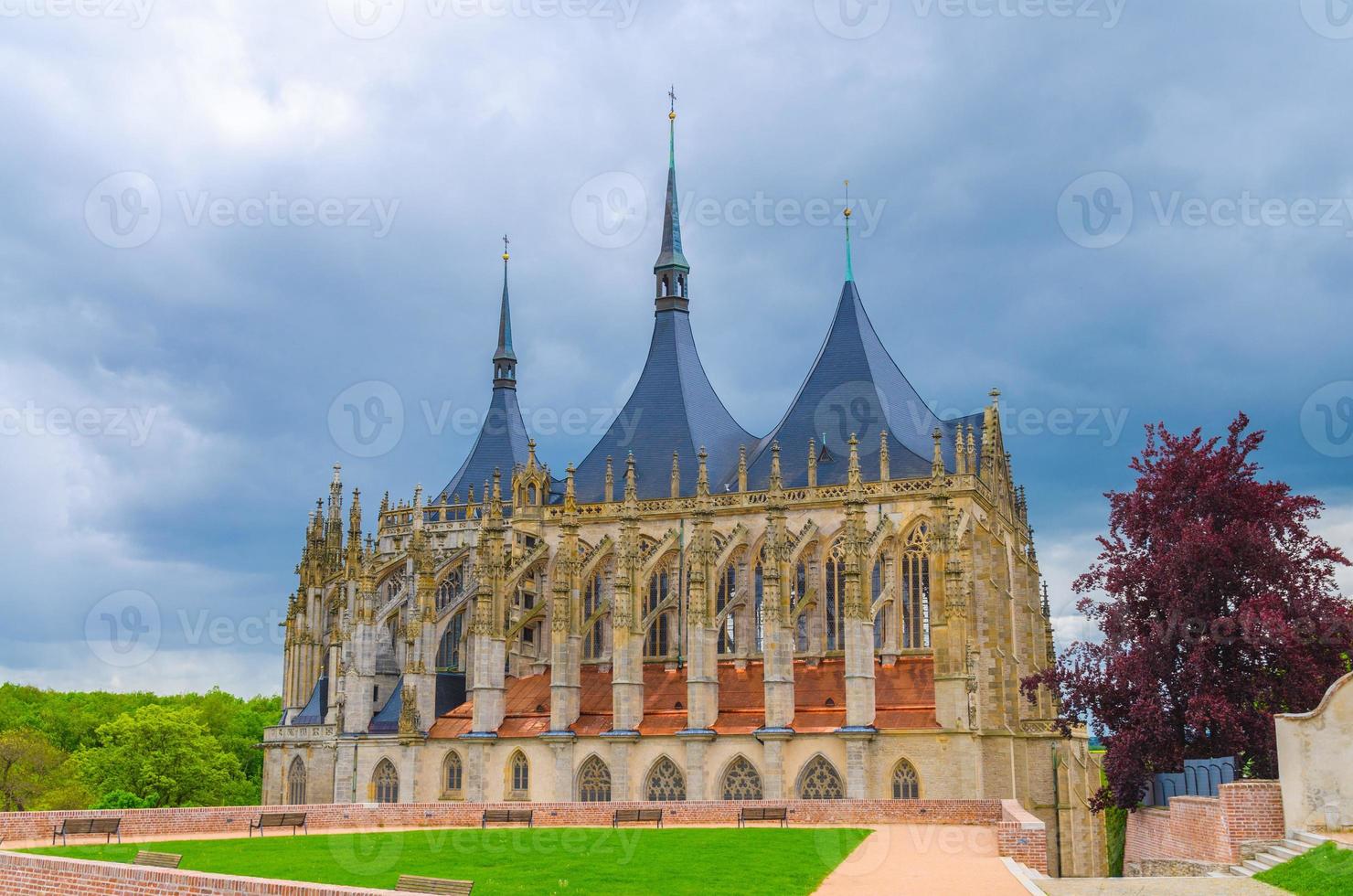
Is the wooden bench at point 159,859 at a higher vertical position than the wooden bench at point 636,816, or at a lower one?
lower

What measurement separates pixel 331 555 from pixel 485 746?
17704mm

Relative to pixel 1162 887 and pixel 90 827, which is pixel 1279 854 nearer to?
pixel 1162 887

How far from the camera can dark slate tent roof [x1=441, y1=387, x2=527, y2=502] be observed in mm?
60156

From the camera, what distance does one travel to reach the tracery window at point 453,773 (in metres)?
47.2

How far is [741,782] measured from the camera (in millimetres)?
42781

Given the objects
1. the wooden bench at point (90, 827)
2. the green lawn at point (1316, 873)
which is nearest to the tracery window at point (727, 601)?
the wooden bench at point (90, 827)

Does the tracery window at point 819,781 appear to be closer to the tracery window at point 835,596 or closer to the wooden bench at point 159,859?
the tracery window at point 835,596

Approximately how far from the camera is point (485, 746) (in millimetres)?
46625

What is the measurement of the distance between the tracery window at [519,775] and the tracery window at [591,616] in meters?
6.27

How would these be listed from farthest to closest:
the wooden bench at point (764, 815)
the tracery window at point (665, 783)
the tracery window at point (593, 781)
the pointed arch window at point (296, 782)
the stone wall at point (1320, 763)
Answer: the pointed arch window at point (296, 782) < the tracery window at point (593, 781) < the tracery window at point (665, 783) < the wooden bench at point (764, 815) < the stone wall at point (1320, 763)

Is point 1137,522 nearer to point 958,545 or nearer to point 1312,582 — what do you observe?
point 1312,582

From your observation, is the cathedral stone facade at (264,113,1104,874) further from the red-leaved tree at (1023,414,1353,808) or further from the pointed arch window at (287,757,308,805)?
the red-leaved tree at (1023,414,1353,808)

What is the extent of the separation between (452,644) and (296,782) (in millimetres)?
8049

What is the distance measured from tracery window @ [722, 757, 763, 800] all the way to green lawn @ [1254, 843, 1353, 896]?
22.3 metres
